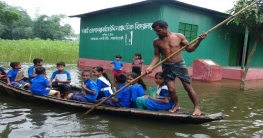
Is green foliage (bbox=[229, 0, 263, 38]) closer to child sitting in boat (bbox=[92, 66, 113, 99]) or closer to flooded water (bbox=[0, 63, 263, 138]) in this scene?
flooded water (bbox=[0, 63, 263, 138])

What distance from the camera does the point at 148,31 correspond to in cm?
1193

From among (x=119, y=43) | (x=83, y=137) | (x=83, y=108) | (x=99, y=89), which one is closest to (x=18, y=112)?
(x=83, y=108)

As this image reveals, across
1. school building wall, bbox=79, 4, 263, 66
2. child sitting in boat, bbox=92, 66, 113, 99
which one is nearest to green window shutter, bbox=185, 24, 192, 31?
school building wall, bbox=79, 4, 263, 66

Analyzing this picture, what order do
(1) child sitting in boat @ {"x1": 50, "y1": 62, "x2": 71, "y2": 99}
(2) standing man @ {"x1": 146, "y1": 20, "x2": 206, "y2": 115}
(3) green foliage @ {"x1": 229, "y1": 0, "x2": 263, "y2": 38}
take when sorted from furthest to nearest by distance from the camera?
(3) green foliage @ {"x1": 229, "y1": 0, "x2": 263, "y2": 38}
(1) child sitting in boat @ {"x1": 50, "y1": 62, "x2": 71, "y2": 99}
(2) standing man @ {"x1": 146, "y1": 20, "x2": 206, "y2": 115}

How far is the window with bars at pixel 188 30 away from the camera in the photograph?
11984mm

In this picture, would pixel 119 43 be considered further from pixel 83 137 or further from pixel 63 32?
pixel 63 32

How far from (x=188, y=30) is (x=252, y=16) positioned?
4245 mm

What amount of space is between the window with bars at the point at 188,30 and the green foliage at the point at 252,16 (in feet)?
11.7

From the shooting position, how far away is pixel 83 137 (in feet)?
13.2

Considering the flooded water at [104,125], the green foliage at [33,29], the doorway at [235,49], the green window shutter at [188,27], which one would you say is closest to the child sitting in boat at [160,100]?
the flooded water at [104,125]

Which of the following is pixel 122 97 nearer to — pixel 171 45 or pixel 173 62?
pixel 173 62

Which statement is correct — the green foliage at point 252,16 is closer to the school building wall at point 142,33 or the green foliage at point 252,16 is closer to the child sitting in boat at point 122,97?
the school building wall at point 142,33

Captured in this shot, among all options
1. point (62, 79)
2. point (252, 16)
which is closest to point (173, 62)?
point (62, 79)

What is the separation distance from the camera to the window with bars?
12.0 metres
